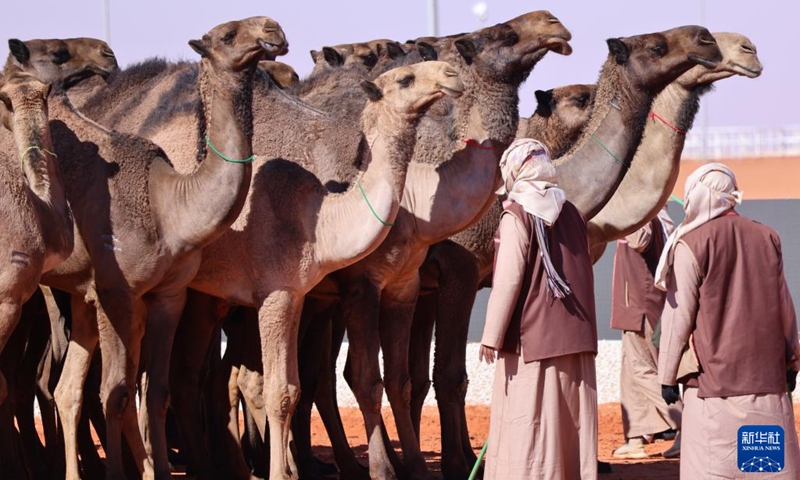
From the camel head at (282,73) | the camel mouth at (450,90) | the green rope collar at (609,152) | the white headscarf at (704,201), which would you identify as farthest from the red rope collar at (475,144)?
the camel head at (282,73)

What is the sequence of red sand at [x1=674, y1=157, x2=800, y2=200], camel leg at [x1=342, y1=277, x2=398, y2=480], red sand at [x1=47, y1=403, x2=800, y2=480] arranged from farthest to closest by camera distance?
red sand at [x1=674, y1=157, x2=800, y2=200], red sand at [x1=47, y1=403, x2=800, y2=480], camel leg at [x1=342, y1=277, x2=398, y2=480]

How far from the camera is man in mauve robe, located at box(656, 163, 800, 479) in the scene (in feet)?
25.5

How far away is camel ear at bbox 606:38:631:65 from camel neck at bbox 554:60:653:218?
0.29 feet

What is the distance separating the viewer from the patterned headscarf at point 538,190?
7934 mm

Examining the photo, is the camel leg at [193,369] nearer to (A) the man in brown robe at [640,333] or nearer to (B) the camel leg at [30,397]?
(B) the camel leg at [30,397]

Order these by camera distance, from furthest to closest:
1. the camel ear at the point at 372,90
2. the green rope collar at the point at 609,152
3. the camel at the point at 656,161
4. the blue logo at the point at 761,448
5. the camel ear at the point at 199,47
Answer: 1. the camel at the point at 656,161
2. the green rope collar at the point at 609,152
3. the camel ear at the point at 372,90
4. the camel ear at the point at 199,47
5. the blue logo at the point at 761,448

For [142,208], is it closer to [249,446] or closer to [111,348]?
[111,348]

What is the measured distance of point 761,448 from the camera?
25.4 feet

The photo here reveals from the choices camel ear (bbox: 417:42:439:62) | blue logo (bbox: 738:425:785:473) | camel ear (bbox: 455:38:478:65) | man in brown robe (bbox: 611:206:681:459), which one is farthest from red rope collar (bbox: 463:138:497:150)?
blue logo (bbox: 738:425:785:473)

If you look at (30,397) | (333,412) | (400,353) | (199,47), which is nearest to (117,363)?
(30,397)

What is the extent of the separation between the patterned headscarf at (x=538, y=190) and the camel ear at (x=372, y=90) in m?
1.76

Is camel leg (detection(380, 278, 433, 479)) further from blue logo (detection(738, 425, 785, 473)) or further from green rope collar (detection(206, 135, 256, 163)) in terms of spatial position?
blue logo (detection(738, 425, 785, 473))

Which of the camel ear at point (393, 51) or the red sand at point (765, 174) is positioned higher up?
the red sand at point (765, 174)

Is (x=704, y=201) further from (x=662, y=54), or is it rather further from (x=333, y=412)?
(x=333, y=412)
